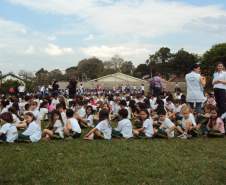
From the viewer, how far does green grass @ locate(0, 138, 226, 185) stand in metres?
8.09

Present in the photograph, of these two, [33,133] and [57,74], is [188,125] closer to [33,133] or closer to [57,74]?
[33,133]

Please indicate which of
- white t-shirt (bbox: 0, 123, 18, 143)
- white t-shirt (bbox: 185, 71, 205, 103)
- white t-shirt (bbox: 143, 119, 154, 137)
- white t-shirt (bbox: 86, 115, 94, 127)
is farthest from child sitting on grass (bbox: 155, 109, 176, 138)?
white t-shirt (bbox: 0, 123, 18, 143)

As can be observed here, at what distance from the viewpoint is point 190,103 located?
16.4m

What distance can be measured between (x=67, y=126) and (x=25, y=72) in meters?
98.0

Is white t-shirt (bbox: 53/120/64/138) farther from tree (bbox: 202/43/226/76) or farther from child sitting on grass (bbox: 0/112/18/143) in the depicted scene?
tree (bbox: 202/43/226/76)

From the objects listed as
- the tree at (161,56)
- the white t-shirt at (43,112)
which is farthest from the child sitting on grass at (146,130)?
the tree at (161,56)

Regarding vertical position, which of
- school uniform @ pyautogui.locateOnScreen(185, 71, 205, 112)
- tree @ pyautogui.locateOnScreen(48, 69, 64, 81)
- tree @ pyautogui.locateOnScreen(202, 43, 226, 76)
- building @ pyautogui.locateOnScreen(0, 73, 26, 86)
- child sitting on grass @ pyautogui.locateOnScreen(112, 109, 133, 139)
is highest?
tree @ pyautogui.locateOnScreen(202, 43, 226, 76)

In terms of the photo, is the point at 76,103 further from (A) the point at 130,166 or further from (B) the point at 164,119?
(A) the point at 130,166

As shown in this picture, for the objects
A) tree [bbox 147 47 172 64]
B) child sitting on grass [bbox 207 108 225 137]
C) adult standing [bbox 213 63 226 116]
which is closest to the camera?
child sitting on grass [bbox 207 108 225 137]

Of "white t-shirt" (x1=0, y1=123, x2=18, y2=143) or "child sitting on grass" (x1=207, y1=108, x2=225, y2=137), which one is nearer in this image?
"white t-shirt" (x1=0, y1=123, x2=18, y2=143)

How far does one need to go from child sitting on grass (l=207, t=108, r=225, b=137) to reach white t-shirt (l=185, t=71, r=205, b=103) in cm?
122

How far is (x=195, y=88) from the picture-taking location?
624 inches

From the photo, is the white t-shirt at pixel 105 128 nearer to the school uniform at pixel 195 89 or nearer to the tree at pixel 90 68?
the school uniform at pixel 195 89

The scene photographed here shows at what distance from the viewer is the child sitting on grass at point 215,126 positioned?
1427 cm
